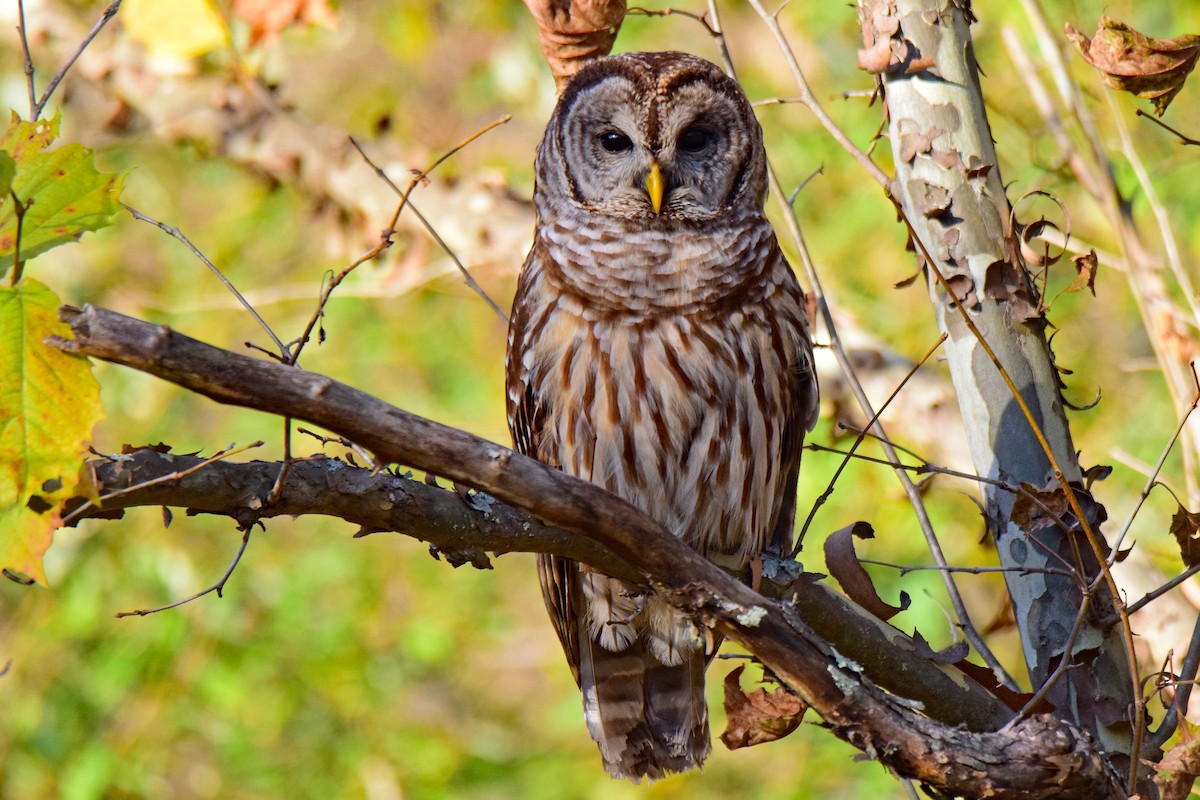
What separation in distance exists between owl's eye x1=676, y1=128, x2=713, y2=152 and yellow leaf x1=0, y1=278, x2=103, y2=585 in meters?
1.97

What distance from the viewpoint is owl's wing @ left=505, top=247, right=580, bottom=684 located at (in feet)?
10.2

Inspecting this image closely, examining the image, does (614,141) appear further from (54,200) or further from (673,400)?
(54,200)

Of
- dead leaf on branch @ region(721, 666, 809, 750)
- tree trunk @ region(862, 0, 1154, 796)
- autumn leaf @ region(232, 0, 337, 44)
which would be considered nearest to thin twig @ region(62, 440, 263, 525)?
dead leaf on branch @ region(721, 666, 809, 750)

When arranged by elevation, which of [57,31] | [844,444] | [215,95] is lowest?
[844,444]

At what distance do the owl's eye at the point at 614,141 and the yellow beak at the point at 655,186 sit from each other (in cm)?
13

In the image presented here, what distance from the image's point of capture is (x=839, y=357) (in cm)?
265

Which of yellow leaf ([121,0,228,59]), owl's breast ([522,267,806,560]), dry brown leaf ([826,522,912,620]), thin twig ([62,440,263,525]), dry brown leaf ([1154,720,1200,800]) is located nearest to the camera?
thin twig ([62,440,263,525])

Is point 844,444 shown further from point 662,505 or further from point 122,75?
point 122,75

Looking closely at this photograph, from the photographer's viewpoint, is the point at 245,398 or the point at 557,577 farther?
the point at 557,577

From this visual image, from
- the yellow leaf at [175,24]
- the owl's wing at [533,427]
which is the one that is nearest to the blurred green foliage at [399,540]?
the yellow leaf at [175,24]

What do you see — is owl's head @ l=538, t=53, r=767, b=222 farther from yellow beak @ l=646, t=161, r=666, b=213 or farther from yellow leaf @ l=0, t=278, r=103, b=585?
yellow leaf @ l=0, t=278, r=103, b=585

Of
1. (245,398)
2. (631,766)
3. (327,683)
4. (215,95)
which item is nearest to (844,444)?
(631,766)

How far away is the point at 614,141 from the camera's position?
3188 millimetres

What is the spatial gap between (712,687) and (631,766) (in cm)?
246
